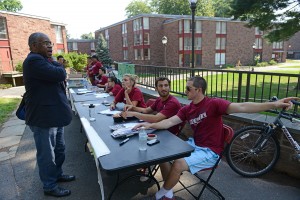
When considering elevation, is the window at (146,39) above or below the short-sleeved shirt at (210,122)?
above

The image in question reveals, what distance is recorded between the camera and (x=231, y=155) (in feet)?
11.6

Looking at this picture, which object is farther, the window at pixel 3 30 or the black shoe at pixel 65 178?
the window at pixel 3 30

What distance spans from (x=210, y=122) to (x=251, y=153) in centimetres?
125

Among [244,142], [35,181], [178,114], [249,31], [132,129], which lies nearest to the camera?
[132,129]

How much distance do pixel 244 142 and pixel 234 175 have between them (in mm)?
523

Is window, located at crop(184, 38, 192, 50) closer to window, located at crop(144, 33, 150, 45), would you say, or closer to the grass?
window, located at crop(144, 33, 150, 45)

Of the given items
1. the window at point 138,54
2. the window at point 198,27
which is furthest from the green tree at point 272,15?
the window at point 138,54

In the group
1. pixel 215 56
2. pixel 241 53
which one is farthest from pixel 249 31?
pixel 215 56

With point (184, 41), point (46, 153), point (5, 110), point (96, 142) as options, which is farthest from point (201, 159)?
point (184, 41)

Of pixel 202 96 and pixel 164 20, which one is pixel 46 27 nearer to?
pixel 164 20

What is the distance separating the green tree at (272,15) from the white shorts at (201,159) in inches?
262

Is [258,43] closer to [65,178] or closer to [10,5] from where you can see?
[65,178]

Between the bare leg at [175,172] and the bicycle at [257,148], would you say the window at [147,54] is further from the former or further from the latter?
the bare leg at [175,172]

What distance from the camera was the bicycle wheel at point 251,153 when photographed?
3172 millimetres
